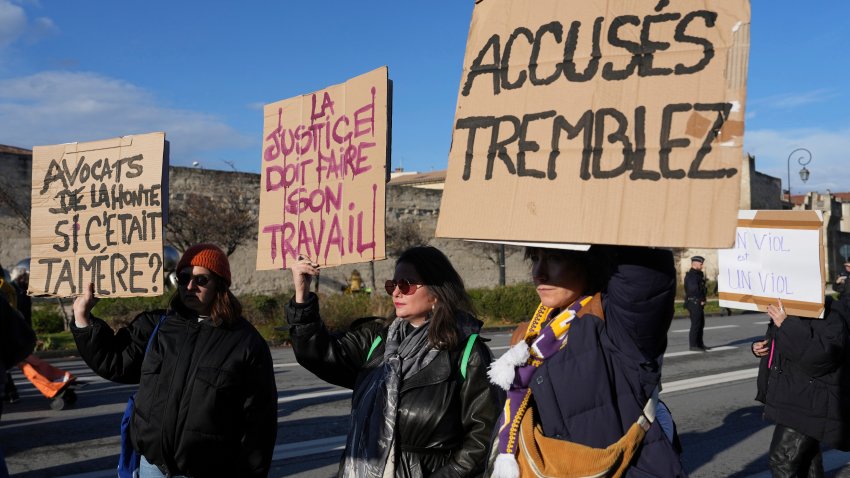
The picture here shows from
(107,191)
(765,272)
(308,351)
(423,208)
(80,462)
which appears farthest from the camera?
(423,208)

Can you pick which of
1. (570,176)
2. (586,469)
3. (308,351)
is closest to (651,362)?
(586,469)

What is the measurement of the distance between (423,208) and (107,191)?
26617 millimetres

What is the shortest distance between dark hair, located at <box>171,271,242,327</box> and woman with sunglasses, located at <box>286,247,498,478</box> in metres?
0.32

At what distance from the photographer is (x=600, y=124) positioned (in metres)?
2.37

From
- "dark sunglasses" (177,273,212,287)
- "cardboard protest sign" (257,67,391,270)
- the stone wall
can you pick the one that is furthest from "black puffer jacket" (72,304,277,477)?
the stone wall

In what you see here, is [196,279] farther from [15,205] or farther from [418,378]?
[15,205]

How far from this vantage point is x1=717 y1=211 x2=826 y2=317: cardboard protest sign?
4586 mm

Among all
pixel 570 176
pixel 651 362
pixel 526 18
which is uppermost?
pixel 526 18

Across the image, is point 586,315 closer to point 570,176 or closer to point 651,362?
point 651,362

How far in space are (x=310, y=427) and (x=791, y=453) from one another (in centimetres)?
473

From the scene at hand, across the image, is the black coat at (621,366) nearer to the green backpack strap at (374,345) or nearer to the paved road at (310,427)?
the green backpack strap at (374,345)

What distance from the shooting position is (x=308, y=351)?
3275mm

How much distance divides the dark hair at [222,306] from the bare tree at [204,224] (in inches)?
730

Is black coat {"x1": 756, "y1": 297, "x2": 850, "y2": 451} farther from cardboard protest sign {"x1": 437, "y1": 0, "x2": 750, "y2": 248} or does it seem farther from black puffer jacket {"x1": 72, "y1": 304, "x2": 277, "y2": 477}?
black puffer jacket {"x1": 72, "y1": 304, "x2": 277, "y2": 477}
